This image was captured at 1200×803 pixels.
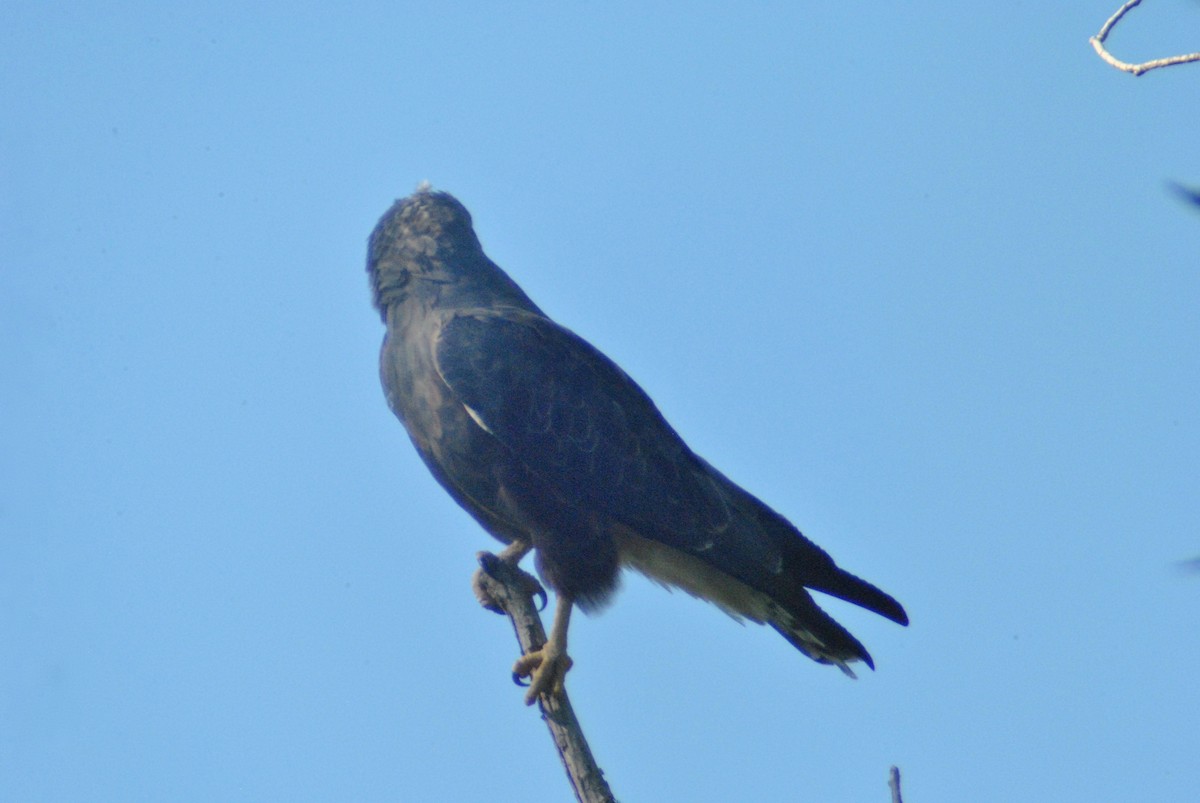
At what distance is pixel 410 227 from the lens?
5824 millimetres

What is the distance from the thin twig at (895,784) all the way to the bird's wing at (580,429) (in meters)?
2.33

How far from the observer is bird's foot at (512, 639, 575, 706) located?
4.64 meters

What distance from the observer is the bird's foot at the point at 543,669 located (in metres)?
4.64

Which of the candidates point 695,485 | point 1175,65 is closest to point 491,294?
point 695,485

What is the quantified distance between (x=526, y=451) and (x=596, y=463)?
12.3 inches

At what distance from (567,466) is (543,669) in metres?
0.89

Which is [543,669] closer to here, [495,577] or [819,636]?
[495,577]

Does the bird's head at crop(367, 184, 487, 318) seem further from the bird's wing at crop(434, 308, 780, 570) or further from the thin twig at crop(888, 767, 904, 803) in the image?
the thin twig at crop(888, 767, 904, 803)

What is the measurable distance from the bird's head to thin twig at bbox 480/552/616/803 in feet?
4.72

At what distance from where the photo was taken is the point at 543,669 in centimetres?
466

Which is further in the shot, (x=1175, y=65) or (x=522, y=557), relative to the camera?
(x=522, y=557)

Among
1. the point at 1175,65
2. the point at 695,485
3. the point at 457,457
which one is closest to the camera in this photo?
the point at 1175,65

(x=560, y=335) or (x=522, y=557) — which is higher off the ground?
(x=560, y=335)

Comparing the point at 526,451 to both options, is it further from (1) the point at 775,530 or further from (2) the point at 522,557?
(1) the point at 775,530
